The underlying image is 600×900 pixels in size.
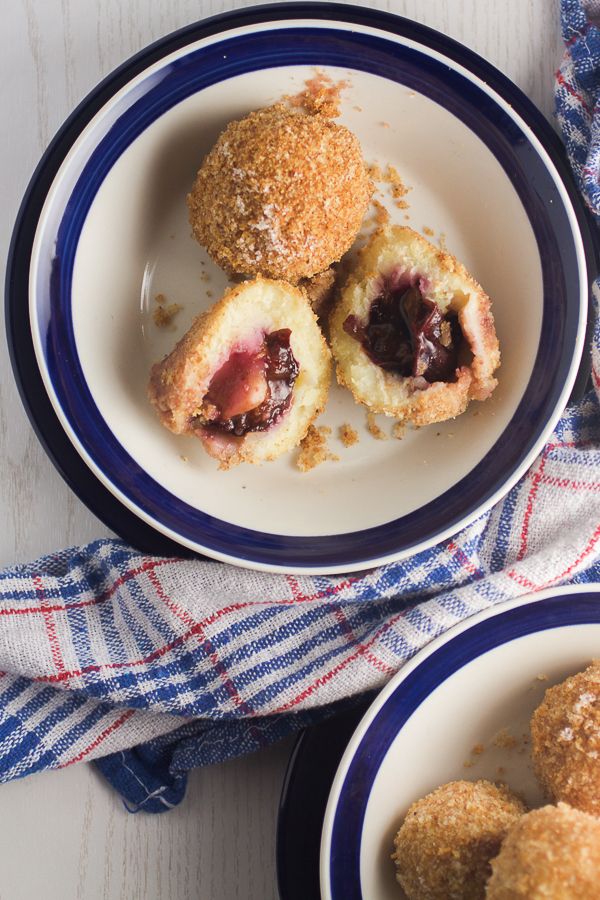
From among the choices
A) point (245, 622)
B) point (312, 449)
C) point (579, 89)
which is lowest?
point (245, 622)

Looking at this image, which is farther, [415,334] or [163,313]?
[163,313]

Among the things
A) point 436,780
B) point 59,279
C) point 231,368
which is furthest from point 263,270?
point 436,780

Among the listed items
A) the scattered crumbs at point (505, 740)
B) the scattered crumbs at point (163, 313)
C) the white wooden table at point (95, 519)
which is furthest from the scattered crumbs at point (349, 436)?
the scattered crumbs at point (505, 740)

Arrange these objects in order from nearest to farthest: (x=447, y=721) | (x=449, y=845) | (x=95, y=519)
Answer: (x=449, y=845) → (x=447, y=721) → (x=95, y=519)

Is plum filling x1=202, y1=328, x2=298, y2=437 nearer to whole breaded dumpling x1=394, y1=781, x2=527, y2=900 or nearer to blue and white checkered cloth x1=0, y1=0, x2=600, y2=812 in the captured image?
blue and white checkered cloth x1=0, y1=0, x2=600, y2=812

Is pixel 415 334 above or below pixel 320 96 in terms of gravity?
below

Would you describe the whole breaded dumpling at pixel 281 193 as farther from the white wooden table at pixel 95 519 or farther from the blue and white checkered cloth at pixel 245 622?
the blue and white checkered cloth at pixel 245 622

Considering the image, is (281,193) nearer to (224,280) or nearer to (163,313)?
(224,280)

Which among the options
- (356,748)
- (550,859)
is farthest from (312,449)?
(550,859)
